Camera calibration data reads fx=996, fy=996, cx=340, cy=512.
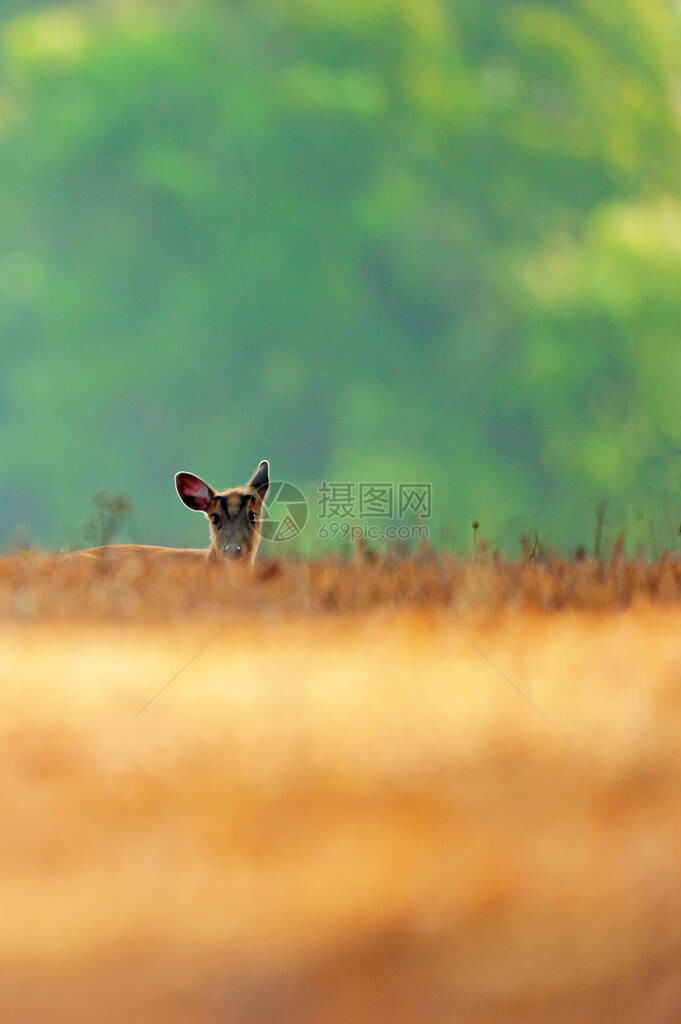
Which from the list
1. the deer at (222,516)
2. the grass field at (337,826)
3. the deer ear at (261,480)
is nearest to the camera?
the grass field at (337,826)

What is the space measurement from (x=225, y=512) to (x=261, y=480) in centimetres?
26

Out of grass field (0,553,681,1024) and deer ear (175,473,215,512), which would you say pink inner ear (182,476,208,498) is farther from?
grass field (0,553,681,1024)

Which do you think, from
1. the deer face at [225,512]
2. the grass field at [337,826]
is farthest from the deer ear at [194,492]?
the grass field at [337,826]

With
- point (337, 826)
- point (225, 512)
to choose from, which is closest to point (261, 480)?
point (225, 512)

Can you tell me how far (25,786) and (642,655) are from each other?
0.84 meters

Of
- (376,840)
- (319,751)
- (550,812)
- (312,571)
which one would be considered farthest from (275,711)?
(312,571)

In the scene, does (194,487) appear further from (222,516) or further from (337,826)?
(337,826)

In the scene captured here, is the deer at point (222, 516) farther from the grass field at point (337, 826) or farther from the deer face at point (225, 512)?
the grass field at point (337, 826)

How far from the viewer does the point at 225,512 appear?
164 inches

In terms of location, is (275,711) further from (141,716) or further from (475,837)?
(475,837)

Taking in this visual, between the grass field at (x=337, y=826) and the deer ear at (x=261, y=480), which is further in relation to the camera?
the deer ear at (x=261, y=480)

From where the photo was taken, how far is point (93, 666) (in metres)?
1.22

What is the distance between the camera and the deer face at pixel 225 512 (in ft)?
13.5

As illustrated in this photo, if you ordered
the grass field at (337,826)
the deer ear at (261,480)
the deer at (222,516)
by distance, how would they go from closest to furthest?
1. the grass field at (337,826)
2. the deer at (222,516)
3. the deer ear at (261,480)
